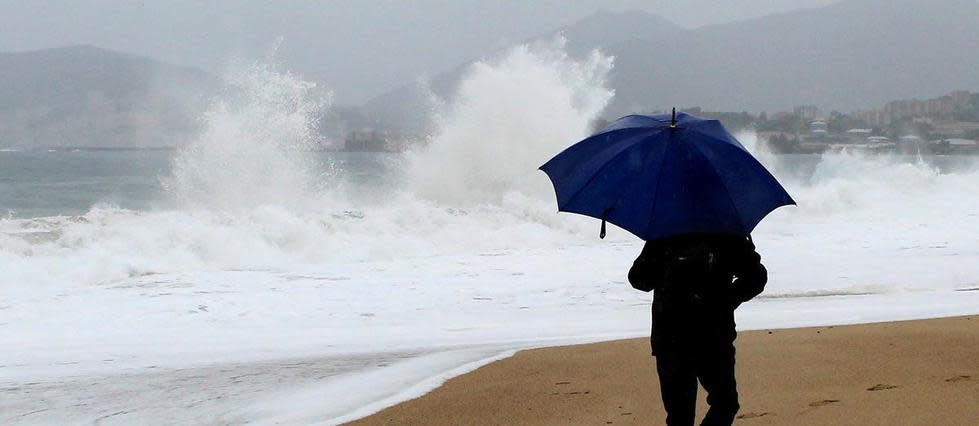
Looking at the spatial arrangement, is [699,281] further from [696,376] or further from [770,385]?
[770,385]

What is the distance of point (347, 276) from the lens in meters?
14.1

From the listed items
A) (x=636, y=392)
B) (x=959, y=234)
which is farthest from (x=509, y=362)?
(x=959, y=234)

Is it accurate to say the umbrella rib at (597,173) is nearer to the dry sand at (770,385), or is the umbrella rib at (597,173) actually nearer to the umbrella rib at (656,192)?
the umbrella rib at (656,192)

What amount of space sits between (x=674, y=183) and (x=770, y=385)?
9.73ft

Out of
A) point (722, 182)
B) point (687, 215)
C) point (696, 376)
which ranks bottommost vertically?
point (696, 376)

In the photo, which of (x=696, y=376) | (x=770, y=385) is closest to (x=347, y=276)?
(x=770, y=385)

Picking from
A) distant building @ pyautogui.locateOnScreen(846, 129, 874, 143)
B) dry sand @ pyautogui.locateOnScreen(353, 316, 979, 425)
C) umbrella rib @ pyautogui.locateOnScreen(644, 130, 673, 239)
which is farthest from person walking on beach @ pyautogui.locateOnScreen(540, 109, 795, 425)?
distant building @ pyautogui.locateOnScreen(846, 129, 874, 143)

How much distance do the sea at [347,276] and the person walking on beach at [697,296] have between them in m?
2.77

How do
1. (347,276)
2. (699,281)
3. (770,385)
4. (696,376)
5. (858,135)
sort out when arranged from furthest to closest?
1. (858,135)
2. (347,276)
3. (770,385)
4. (696,376)
5. (699,281)

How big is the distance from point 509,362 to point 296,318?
3956 mm

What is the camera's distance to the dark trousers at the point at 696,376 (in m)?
3.81

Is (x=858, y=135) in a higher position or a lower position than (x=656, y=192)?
higher

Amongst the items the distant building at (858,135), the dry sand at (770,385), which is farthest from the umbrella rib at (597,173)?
the distant building at (858,135)

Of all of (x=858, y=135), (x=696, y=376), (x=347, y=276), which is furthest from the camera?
(x=858, y=135)
